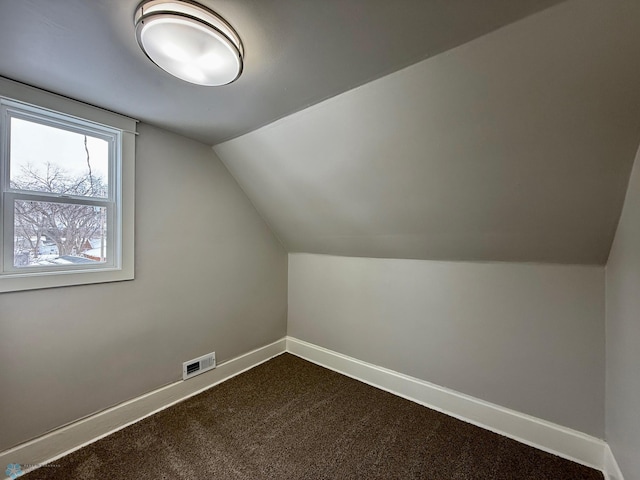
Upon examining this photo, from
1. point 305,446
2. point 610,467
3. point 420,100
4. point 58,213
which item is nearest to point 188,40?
point 420,100

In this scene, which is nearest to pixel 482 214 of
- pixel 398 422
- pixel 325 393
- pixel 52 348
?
pixel 398 422

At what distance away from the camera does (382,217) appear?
2084mm

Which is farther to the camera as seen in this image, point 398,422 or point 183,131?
point 183,131

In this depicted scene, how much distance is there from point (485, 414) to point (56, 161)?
3.32 meters

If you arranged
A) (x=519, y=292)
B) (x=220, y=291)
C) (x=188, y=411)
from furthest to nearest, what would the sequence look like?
(x=220, y=291), (x=188, y=411), (x=519, y=292)

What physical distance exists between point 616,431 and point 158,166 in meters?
3.29

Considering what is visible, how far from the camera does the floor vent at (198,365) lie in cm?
226

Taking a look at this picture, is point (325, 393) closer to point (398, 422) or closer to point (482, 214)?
point (398, 422)

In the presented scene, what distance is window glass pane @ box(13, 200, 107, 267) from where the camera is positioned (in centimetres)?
156

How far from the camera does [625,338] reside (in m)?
1.35

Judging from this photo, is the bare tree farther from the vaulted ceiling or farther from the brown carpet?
the brown carpet

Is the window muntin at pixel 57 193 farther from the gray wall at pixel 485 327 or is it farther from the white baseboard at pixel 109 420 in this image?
the gray wall at pixel 485 327

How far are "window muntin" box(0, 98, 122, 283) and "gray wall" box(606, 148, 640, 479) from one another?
2903 millimetres

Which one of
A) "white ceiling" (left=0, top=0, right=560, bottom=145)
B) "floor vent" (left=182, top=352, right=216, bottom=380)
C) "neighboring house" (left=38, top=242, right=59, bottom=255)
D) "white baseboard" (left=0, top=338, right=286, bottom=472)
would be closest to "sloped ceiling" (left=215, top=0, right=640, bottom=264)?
"white ceiling" (left=0, top=0, right=560, bottom=145)
